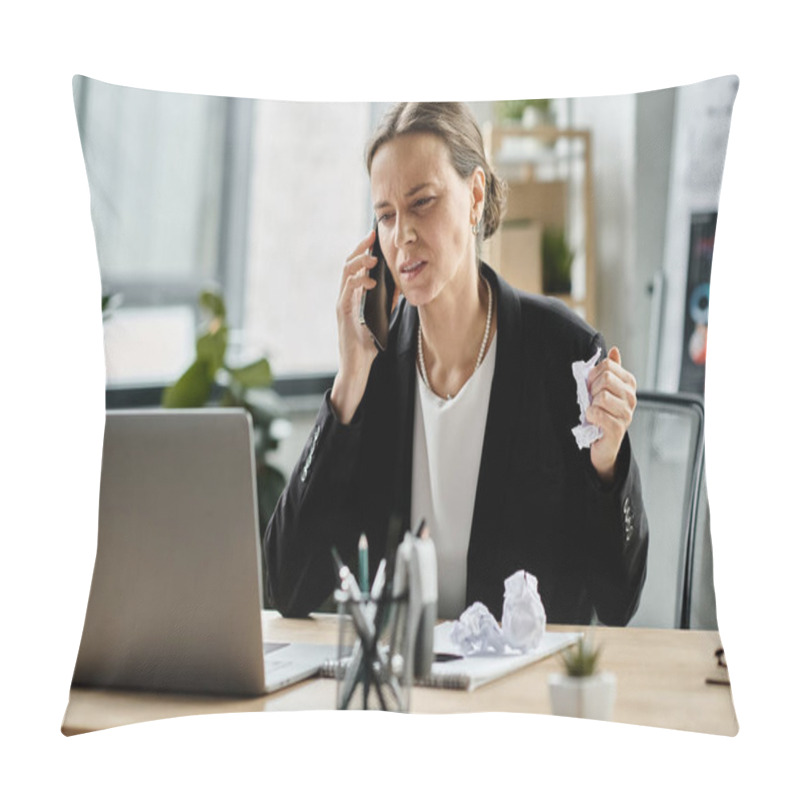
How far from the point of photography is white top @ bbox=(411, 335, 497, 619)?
1351mm

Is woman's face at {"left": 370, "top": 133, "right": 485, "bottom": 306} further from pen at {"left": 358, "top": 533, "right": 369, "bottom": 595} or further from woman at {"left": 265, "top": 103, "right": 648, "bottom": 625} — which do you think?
pen at {"left": 358, "top": 533, "right": 369, "bottom": 595}

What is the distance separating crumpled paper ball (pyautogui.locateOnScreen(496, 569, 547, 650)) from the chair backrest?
0.12 metres

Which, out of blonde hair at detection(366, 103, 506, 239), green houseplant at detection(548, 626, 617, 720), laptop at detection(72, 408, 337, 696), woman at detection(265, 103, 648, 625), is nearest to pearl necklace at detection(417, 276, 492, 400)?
woman at detection(265, 103, 648, 625)

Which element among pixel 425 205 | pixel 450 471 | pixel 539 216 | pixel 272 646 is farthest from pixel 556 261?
pixel 272 646

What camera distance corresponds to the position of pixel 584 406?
4.46 ft

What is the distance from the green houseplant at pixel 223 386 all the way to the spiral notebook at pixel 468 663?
249 mm

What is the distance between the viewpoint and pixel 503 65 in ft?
5.19

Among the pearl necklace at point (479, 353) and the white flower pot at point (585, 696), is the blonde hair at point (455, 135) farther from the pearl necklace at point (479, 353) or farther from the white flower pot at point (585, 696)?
the white flower pot at point (585, 696)

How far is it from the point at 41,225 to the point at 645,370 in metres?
0.82

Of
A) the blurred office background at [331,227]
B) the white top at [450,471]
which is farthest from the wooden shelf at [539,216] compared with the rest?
the white top at [450,471]

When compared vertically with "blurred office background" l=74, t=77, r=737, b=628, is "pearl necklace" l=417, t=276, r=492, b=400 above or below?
below

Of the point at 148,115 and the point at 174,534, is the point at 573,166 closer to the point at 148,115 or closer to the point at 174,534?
the point at 148,115

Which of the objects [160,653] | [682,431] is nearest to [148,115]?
[160,653]

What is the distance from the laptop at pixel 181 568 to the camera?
1.34 meters
